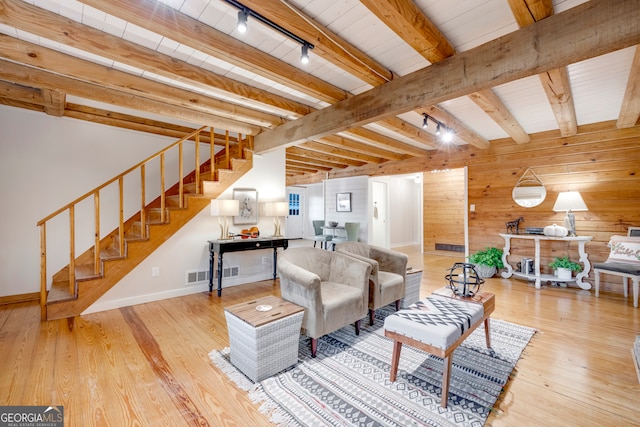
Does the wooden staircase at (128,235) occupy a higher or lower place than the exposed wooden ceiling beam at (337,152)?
lower

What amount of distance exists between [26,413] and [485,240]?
19.8 feet

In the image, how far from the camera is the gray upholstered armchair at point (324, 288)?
89.7 inches

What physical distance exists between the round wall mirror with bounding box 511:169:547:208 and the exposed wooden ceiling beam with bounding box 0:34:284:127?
4613 millimetres

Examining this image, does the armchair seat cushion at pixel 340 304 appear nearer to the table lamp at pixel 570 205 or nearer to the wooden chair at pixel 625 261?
the wooden chair at pixel 625 261

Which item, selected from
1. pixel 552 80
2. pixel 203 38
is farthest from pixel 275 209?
pixel 552 80

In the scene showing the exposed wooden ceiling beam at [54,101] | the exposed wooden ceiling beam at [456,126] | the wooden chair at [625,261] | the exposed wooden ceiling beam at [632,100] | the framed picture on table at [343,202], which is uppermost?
the exposed wooden ceiling beam at [54,101]

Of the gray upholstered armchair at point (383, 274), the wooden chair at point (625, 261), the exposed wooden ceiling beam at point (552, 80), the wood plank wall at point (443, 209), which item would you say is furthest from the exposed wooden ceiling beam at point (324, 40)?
the wood plank wall at point (443, 209)

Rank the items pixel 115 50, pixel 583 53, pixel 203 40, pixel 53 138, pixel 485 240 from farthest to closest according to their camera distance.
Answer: pixel 485 240 → pixel 53 138 → pixel 115 50 → pixel 203 40 → pixel 583 53

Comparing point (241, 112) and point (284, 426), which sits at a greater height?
point (241, 112)

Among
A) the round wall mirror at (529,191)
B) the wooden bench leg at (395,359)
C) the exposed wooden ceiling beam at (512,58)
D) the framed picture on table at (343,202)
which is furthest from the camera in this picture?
the framed picture on table at (343,202)

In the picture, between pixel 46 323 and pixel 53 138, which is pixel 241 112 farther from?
pixel 46 323

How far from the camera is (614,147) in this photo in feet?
13.3

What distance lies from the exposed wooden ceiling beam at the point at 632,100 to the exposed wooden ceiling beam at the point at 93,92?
411cm

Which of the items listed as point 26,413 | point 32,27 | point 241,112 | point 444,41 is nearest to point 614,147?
point 444,41
